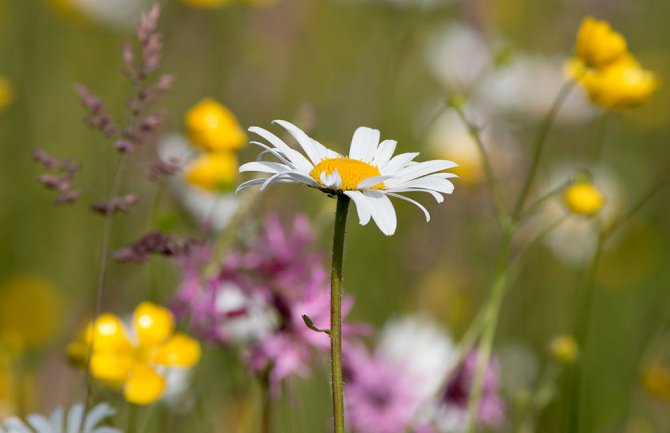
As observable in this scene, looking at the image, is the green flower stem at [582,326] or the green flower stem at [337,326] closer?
the green flower stem at [337,326]

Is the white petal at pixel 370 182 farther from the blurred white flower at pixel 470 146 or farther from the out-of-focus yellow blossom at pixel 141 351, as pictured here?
the blurred white flower at pixel 470 146

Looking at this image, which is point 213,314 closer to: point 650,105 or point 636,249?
point 636,249

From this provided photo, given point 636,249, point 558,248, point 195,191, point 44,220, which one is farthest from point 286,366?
point 636,249

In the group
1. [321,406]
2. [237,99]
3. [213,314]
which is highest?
[237,99]

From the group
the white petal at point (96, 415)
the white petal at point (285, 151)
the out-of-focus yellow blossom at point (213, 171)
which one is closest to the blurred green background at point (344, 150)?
the out-of-focus yellow blossom at point (213, 171)

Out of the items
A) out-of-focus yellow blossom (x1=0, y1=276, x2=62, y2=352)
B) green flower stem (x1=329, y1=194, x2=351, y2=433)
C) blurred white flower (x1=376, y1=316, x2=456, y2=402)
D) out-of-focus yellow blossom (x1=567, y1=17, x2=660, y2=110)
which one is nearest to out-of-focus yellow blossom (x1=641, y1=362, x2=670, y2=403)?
blurred white flower (x1=376, y1=316, x2=456, y2=402)

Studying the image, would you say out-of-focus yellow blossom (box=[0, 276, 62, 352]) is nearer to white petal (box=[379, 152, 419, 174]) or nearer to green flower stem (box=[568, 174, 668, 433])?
green flower stem (box=[568, 174, 668, 433])

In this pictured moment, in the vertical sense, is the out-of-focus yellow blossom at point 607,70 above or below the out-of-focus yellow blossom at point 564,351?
above
